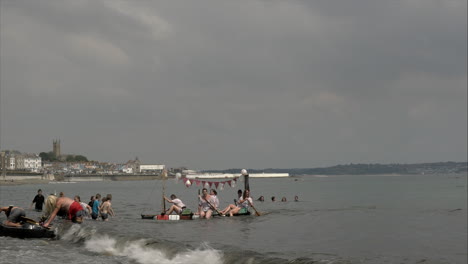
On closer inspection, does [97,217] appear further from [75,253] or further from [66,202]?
[75,253]

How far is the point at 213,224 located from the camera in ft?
89.8

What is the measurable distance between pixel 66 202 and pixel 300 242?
1021 centimetres

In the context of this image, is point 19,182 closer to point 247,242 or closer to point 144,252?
point 247,242

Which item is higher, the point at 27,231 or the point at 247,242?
the point at 27,231

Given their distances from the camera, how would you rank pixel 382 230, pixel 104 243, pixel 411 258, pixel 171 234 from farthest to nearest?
pixel 382 230 < pixel 171 234 < pixel 411 258 < pixel 104 243

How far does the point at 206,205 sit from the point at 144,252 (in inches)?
559

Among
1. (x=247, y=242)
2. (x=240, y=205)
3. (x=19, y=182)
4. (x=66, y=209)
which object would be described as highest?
(x=66, y=209)

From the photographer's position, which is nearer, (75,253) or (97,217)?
(75,253)

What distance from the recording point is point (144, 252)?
16172mm

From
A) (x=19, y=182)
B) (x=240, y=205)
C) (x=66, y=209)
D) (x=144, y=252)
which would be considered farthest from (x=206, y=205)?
(x=19, y=182)

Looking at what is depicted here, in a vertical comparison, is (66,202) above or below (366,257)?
above

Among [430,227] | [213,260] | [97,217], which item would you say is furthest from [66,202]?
[430,227]

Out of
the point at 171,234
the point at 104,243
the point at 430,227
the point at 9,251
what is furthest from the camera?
the point at 430,227

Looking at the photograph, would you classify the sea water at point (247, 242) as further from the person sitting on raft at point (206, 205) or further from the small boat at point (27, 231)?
the person sitting on raft at point (206, 205)
